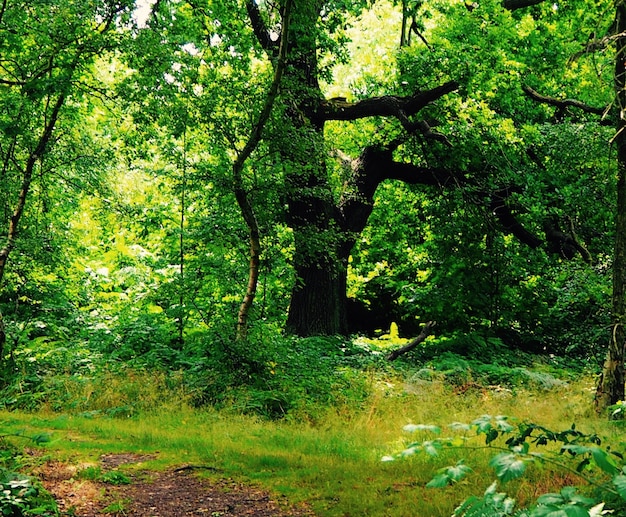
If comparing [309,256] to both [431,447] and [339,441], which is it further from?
[431,447]

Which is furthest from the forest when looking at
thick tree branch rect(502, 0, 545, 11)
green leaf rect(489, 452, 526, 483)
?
thick tree branch rect(502, 0, 545, 11)

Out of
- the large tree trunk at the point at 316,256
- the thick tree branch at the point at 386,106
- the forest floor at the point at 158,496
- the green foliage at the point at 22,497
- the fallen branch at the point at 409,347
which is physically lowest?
the forest floor at the point at 158,496

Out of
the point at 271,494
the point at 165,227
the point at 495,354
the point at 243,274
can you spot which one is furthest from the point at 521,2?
the point at 271,494

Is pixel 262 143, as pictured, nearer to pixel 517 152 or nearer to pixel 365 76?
pixel 365 76

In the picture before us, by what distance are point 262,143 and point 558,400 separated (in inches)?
248

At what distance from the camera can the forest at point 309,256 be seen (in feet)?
20.9

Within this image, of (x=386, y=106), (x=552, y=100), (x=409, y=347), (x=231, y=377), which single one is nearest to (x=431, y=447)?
(x=231, y=377)

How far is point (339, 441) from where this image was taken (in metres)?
7.31

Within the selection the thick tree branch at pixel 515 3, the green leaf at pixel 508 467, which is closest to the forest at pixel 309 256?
the green leaf at pixel 508 467

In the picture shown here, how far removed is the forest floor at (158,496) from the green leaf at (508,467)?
122 inches

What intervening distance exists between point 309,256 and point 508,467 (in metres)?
10.8

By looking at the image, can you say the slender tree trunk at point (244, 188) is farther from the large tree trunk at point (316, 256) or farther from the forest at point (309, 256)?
the large tree trunk at point (316, 256)

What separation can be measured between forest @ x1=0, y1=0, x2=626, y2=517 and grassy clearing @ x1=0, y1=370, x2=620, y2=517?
46 mm

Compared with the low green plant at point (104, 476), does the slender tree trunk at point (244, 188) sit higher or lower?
higher
